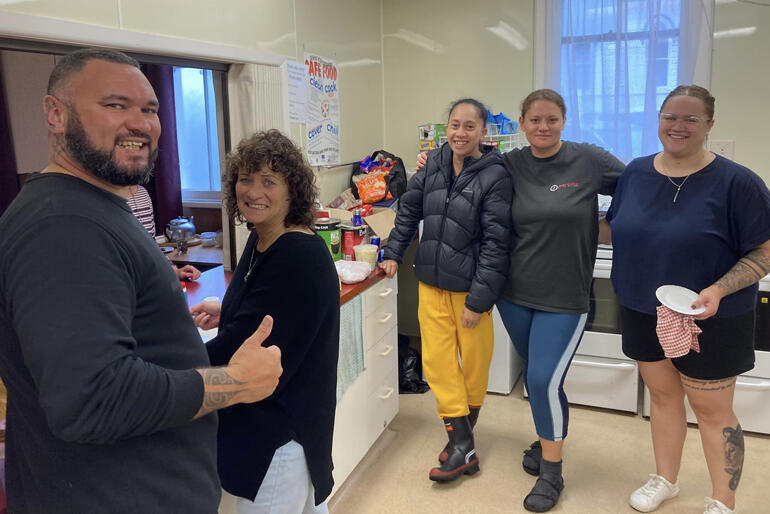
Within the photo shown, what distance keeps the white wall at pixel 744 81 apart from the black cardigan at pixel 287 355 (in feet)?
9.11

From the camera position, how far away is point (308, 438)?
4.32 ft

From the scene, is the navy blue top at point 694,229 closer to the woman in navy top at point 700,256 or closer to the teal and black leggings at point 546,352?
the woman in navy top at point 700,256

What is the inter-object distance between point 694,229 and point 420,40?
2368 mm

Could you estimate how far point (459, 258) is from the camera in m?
2.31

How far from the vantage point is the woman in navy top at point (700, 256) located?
6.09 feet

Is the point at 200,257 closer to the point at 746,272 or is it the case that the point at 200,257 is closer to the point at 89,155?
the point at 89,155

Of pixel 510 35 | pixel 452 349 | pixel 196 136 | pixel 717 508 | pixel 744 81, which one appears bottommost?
pixel 717 508

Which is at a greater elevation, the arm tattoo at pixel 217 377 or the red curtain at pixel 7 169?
the red curtain at pixel 7 169

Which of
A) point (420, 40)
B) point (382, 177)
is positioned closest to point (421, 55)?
point (420, 40)

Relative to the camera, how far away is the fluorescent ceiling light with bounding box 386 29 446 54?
371 centimetres

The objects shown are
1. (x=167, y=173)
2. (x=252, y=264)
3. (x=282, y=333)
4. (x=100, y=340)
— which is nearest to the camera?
(x=100, y=340)

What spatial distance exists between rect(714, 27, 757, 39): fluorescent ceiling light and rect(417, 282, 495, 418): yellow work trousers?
204 cm

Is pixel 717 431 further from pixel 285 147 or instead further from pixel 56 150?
pixel 56 150

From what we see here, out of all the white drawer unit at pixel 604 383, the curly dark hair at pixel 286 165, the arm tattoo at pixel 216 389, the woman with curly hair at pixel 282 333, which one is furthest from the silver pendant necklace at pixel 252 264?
the white drawer unit at pixel 604 383
